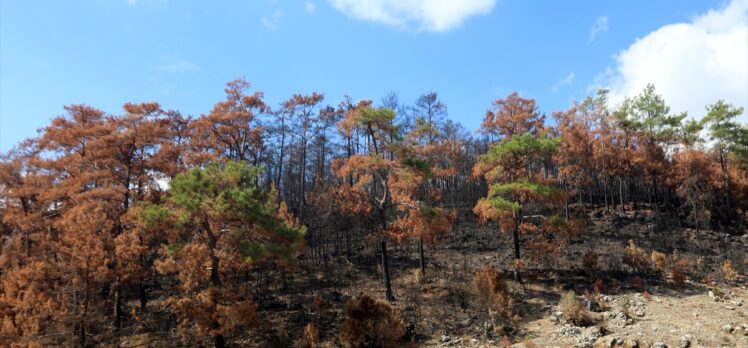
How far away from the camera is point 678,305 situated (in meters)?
16.1

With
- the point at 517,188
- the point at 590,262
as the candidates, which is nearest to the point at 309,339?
the point at 517,188

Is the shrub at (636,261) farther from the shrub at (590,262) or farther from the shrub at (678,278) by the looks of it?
the shrub at (678,278)

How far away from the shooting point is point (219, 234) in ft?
47.0

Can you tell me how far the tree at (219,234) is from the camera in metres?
13.0

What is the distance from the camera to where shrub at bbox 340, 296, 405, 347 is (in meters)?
14.3

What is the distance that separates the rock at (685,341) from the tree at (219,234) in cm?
1164

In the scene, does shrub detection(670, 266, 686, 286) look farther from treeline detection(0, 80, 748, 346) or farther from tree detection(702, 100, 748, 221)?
tree detection(702, 100, 748, 221)

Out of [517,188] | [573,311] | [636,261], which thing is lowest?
A: [573,311]

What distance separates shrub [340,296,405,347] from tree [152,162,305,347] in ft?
10.6

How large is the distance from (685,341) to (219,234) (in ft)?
47.3

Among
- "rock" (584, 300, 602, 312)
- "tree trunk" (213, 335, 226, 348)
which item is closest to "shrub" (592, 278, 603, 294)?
"rock" (584, 300, 602, 312)

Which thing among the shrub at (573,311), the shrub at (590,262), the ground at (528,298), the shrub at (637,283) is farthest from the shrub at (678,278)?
the shrub at (573,311)

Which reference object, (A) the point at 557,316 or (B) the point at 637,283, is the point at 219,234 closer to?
(A) the point at 557,316

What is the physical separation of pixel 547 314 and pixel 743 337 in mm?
5540
